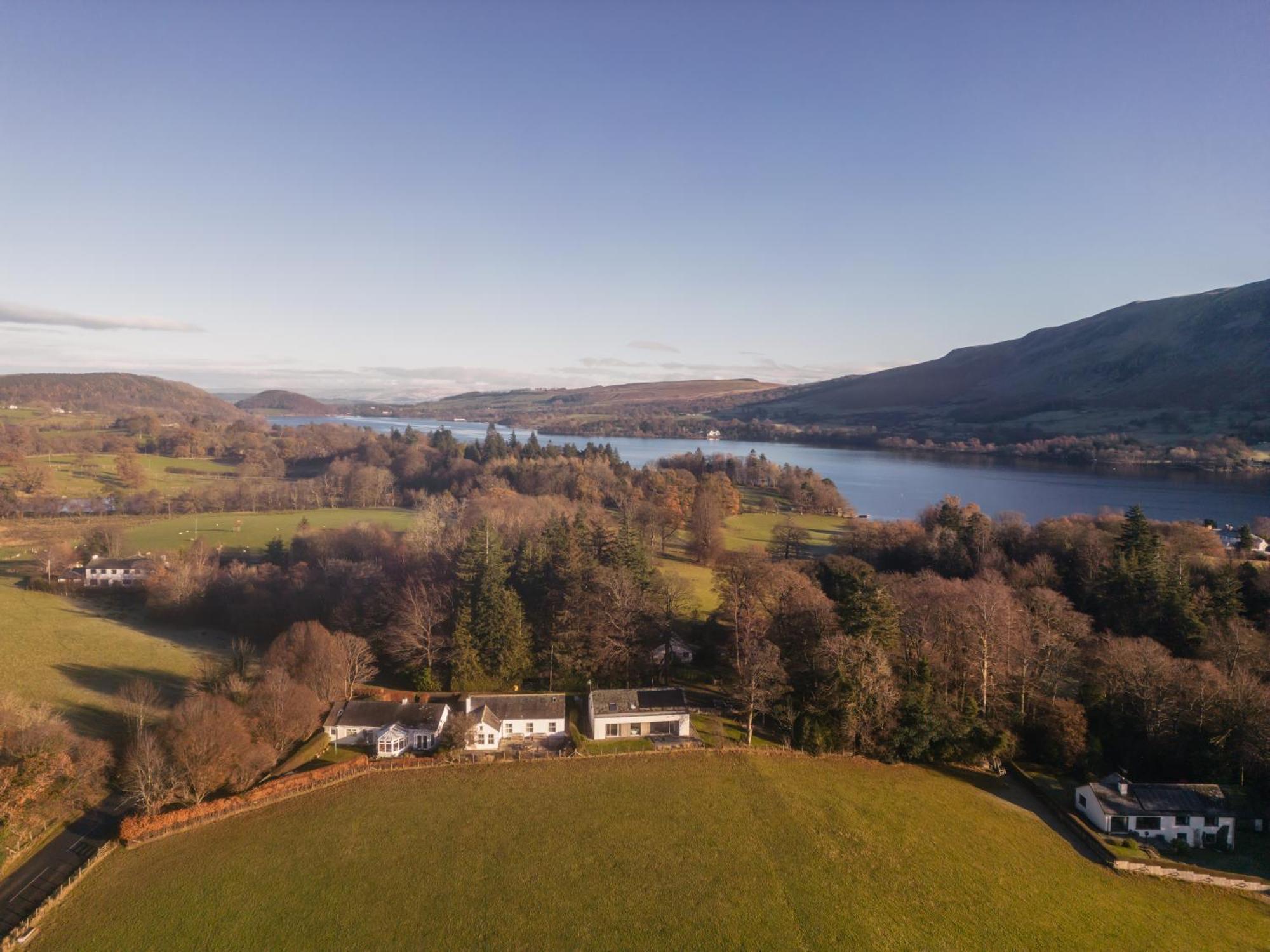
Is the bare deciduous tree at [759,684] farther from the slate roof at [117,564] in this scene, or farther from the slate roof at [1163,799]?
the slate roof at [117,564]

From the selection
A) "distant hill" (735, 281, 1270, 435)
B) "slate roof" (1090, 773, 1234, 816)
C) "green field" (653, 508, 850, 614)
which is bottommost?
"slate roof" (1090, 773, 1234, 816)

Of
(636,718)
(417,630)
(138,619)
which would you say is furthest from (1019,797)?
(138,619)

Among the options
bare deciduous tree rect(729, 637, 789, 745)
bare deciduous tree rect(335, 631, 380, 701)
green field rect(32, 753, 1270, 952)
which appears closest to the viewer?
green field rect(32, 753, 1270, 952)

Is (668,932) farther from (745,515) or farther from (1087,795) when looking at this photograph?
(745,515)

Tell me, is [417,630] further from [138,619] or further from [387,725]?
[138,619]

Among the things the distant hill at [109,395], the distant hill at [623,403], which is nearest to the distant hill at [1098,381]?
the distant hill at [623,403]

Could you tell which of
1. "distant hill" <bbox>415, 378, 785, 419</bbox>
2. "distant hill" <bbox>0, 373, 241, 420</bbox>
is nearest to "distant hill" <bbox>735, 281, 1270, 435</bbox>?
"distant hill" <bbox>415, 378, 785, 419</bbox>

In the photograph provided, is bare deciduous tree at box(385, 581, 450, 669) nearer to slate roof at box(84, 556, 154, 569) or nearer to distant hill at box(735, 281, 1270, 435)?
slate roof at box(84, 556, 154, 569)

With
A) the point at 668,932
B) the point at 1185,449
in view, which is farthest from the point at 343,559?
the point at 1185,449
